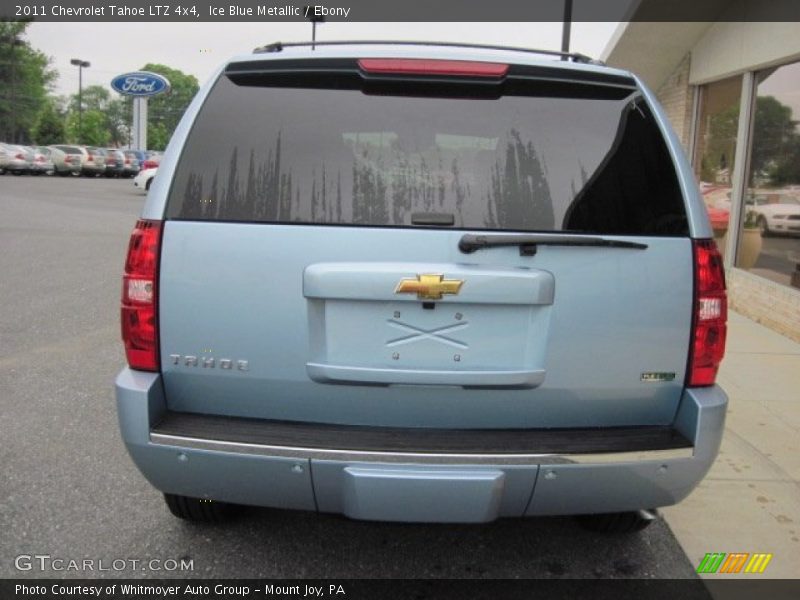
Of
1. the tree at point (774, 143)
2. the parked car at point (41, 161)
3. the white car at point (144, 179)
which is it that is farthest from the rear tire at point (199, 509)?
the parked car at point (41, 161)

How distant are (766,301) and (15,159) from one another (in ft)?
128

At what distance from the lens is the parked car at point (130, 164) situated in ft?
152

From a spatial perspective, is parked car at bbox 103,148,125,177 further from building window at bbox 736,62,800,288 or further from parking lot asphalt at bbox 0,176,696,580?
parking lot asphalt at bbox 0,176,696,580

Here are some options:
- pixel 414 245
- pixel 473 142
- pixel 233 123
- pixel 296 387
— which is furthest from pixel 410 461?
pixel 233 123

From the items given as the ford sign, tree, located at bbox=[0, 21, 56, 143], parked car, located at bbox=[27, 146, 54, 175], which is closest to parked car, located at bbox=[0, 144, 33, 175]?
parked car, located at bbox=[27, 146, 54, 175]

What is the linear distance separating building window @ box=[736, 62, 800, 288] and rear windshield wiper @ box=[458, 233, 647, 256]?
6.20m

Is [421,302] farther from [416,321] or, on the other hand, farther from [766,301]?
[766,301]

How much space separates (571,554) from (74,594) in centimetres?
206

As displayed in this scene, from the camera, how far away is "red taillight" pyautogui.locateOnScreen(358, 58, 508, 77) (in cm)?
265

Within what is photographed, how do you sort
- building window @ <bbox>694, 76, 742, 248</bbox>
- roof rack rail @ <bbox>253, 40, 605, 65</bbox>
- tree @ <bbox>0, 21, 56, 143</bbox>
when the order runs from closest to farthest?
roof rack rail @ <bbox>253, 40, 605, 65</bbox>, building window @ <bbox>694, 76, 742, 248</bbox>, tree @ <bbox>0, 21, 56, 143</bbox>

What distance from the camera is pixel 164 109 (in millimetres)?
125125

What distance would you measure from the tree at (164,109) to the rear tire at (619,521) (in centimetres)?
12249

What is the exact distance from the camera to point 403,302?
2471mm

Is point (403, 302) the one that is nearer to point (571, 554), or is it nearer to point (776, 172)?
point (571, 554)
